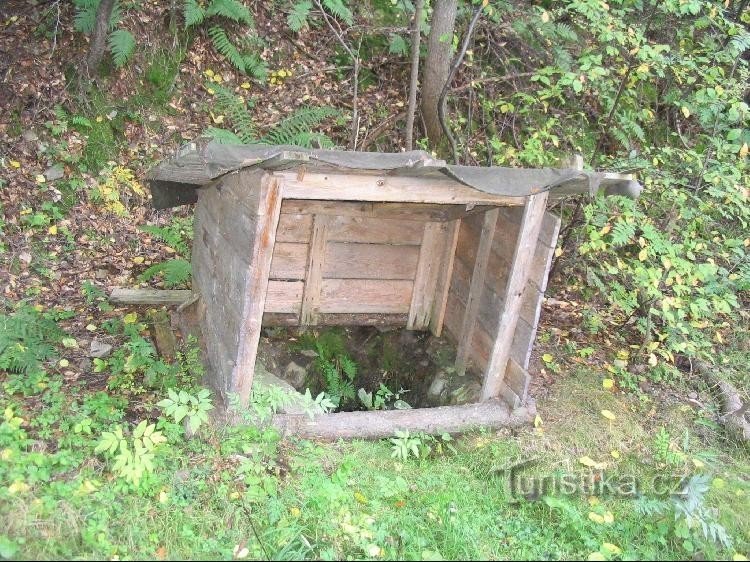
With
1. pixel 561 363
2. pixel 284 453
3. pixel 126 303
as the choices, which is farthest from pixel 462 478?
pixel 126 303

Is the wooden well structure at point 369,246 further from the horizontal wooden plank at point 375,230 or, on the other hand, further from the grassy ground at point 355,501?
the grassy ground at point 355,501

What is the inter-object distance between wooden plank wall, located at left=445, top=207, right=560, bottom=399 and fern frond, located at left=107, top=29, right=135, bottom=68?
420cm

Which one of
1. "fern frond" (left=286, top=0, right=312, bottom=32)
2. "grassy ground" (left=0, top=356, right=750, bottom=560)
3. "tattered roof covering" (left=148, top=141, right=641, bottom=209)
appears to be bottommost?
"grassy ground" (left=0, top=356, right=750, bottom=560)

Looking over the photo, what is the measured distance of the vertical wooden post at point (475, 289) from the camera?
514 cm

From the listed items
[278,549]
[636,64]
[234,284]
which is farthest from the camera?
[636,64]

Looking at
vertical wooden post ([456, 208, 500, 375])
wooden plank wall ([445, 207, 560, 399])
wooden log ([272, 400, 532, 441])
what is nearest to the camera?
wooden log ([272, 400, 532, 441])

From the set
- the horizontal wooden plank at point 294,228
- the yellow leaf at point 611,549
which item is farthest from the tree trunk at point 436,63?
the yellow leaf at point 611,549

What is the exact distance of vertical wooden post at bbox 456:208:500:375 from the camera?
5141 millimetres

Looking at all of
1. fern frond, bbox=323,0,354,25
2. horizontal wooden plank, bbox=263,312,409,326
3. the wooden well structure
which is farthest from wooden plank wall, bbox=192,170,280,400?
fern frond, bbox=323,0,354,25

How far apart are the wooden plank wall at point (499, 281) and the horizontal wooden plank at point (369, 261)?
54cm

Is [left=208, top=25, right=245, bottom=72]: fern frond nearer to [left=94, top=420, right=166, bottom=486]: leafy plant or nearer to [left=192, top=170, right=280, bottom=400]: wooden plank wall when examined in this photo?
[left=192, top=170, right=280, bottom=400]: wooden plank wall

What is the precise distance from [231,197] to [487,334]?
2.37m

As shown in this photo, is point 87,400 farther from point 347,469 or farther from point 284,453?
point 347,469

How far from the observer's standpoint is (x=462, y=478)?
4148 mm
